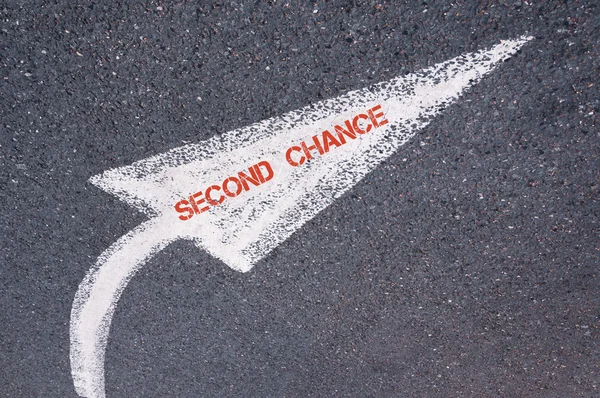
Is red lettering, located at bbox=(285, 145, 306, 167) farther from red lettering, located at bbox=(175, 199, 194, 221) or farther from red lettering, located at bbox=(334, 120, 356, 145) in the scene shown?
red lettering, located at bbox=(175, 199, 194, 221)

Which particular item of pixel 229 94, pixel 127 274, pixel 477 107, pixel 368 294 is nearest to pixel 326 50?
pixel 229 94

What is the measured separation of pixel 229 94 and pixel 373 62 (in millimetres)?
582

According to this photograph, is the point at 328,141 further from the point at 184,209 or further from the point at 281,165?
the point at 184,209

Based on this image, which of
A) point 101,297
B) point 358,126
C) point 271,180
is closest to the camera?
point 358,126

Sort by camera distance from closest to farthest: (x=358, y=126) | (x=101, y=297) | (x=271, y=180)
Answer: (x=358, y=126), (x=271, y=180), (x=101, y=297)

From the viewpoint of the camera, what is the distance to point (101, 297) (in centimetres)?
203

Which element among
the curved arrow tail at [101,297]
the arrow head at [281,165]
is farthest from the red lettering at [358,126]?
the curved arrow tail at [101,297]

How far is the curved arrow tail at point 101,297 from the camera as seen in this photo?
6.23 ft

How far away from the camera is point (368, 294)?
193 cm

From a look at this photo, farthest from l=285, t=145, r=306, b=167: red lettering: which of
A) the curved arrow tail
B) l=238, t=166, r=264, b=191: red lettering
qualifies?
the curved arrow tail

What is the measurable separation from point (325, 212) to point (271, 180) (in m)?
0.27

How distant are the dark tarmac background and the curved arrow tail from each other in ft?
0.17

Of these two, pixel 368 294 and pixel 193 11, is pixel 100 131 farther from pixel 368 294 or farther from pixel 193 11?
pixel 368 294

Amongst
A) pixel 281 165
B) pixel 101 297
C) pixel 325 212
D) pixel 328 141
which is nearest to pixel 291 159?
pixel 281 165
